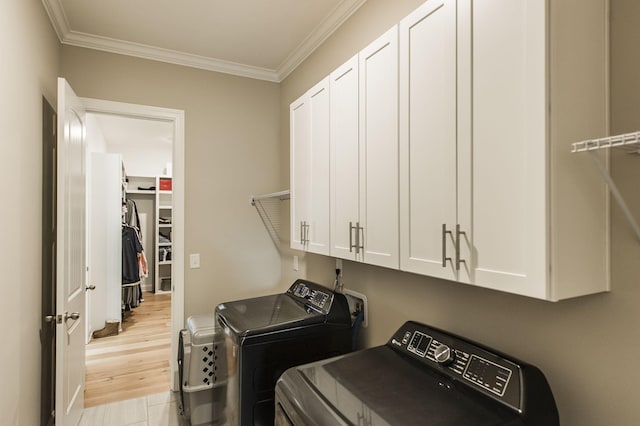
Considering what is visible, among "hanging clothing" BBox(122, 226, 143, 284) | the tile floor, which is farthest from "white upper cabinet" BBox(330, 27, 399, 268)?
"hanging clothing" BBox(122, 226, 143, 284)

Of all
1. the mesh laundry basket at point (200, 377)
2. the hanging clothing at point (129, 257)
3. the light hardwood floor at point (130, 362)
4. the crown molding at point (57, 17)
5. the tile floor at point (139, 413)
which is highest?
the crown molding at point (57, 17)

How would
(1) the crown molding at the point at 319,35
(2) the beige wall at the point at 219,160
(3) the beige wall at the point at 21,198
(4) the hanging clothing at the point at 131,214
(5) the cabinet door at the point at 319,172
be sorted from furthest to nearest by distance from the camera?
1. (4) the hanging clothing at the point at 131,214
2. (2) the beige wall at the point at 219,160
3. (1) the crown molding at the point at 319,35
4. (5) the cabinet door at the point at 319,172
5. (3) the beige wall at the point at 21,198

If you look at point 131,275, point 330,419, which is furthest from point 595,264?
point 131,275

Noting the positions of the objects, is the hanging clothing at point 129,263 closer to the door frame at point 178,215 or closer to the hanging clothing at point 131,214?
the hanging clothing at point 131,214

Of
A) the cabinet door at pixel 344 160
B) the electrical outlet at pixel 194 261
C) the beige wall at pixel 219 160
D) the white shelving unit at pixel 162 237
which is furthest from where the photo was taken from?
the white shelving unit at pixel 162 237

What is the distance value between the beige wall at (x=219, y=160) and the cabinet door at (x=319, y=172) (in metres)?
1.11

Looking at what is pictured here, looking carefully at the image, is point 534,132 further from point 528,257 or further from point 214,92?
point 214,92

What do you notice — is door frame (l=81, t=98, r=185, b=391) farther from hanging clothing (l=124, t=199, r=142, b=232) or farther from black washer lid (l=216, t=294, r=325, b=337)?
hanging clothing (l=124, t=199, r=142, b=232)

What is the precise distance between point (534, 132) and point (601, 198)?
28 cm

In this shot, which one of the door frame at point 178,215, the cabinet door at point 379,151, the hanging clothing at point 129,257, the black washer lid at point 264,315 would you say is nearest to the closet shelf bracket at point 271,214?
the door frame at point 178,215

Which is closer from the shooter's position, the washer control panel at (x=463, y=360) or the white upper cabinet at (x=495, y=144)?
the white upper cabinet at (x=495, y=144)

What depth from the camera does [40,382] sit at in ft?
6.41

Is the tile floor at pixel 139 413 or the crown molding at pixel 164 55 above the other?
the crown molding at pixel 164 55

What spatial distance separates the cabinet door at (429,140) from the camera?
3.51ft
